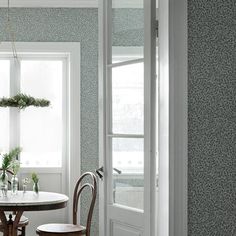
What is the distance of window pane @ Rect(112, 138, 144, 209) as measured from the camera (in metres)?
3.25

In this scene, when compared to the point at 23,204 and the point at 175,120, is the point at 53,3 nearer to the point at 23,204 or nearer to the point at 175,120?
the point at 23,204

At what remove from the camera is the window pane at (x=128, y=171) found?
3.25 m

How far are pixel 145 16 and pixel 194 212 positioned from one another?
113 cm

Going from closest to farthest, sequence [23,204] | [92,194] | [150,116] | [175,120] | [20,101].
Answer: [175,120]
[150,116]
[23,204]
[92,194]
[20,101]

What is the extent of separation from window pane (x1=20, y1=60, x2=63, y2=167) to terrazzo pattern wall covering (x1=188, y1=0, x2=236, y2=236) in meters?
3.80

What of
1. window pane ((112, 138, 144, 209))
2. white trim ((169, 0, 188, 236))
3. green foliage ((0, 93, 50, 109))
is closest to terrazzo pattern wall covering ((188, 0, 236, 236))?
white trim ((169, 0, 188, 236))

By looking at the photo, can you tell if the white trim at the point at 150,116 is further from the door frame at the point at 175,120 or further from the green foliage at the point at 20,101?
the green foliage at the point at 20,101

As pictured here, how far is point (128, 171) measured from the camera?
A: 3355 mm

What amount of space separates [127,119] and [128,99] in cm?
12

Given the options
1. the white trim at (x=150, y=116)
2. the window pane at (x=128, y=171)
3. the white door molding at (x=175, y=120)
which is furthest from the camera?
the window pane at (x=128, y=171)

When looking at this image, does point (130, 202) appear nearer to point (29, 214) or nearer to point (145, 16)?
point (145, 16)

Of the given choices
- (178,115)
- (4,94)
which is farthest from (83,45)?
(178,115)

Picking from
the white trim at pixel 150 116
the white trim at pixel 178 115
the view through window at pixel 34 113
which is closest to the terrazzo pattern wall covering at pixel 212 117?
the white trim at pixel 178 115

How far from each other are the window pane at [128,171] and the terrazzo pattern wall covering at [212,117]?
1.95 ft
